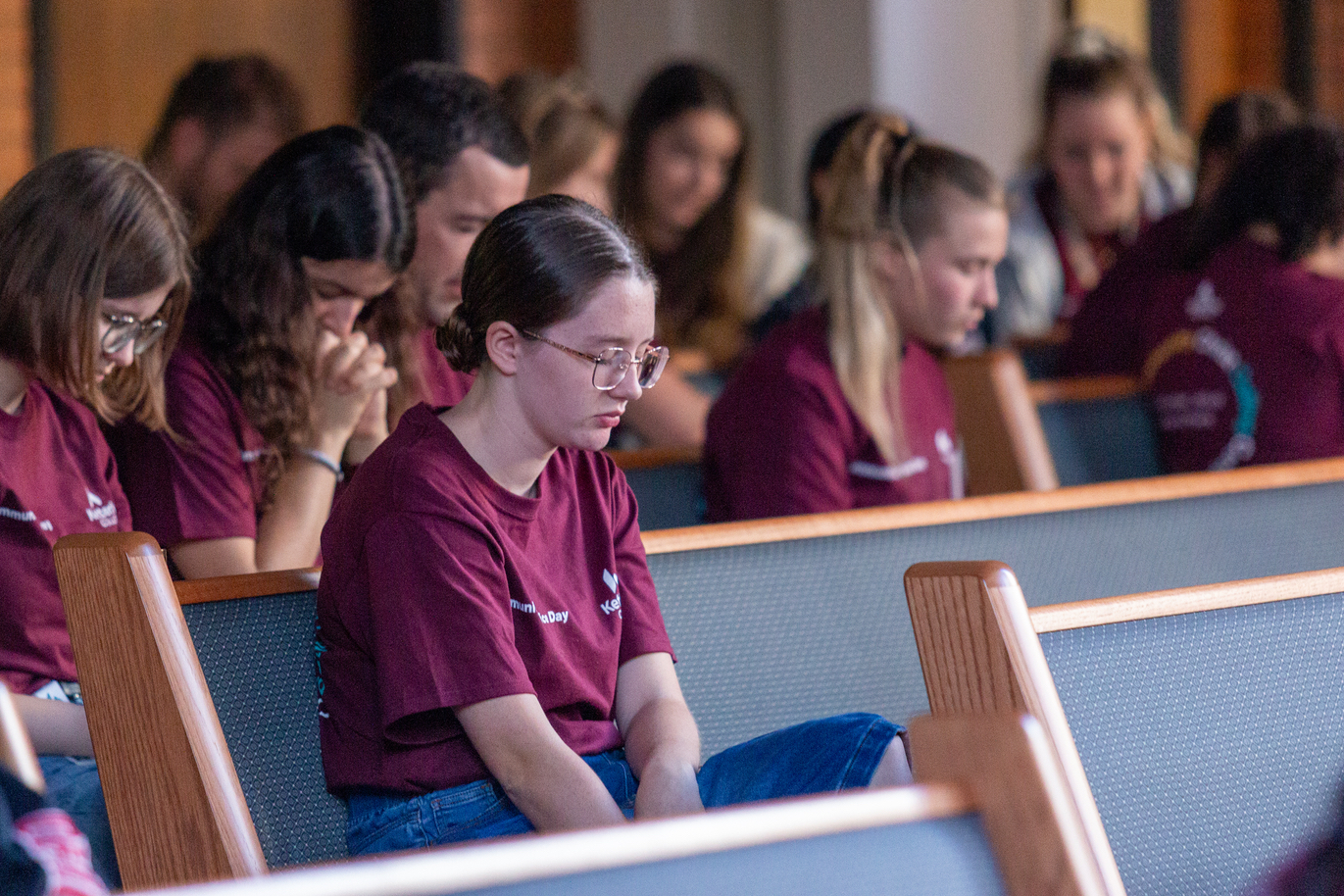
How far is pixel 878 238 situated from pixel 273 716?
1330mm

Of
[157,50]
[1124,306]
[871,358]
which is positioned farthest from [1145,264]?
[157,50]

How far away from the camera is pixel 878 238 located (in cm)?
244

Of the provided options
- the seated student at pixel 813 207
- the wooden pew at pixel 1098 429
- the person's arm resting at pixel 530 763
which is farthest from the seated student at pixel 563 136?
the person's arm resting at pixel 530 763

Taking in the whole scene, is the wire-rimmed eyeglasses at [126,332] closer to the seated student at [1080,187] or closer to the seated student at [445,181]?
the seated student at [445,181]

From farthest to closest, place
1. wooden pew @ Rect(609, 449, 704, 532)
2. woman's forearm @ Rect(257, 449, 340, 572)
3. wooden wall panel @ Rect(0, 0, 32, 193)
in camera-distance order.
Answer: wooden wall panel @ Rect(0, 0, 32, 193), wooden pew @ Rect(609, 449, 704, 532), woman's forearm @ Rect(257, 449, 340, 572)

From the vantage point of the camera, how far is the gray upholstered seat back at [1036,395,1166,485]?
2.92m

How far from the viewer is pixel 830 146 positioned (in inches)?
125

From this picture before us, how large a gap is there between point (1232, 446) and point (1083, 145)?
45.9 inches

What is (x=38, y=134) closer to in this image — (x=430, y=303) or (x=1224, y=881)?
(x=430, y=303)

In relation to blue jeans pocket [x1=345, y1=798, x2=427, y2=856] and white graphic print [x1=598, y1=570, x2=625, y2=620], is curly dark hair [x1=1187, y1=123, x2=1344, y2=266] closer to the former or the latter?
white graphic print [x1=598, y1=570, x2=625, y2=620]

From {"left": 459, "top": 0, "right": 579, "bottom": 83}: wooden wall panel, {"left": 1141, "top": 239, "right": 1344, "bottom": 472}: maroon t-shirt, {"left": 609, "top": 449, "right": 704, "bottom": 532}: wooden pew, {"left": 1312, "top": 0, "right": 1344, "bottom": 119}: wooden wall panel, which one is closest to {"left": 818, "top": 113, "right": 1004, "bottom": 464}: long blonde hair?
{"left": 609, "top": 449, "right": 704, "bottom": 532}: wooden pew

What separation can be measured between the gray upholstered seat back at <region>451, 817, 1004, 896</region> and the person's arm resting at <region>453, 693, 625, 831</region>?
546 mm

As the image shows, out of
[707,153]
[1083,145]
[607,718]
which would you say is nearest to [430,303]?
[607,718]

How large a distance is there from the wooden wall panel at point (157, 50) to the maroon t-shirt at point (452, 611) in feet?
9.69
